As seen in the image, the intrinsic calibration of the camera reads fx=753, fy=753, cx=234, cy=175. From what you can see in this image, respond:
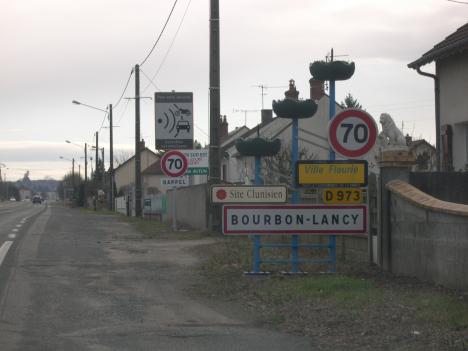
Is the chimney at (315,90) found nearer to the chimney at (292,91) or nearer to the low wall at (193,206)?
the chimney at (292,91)

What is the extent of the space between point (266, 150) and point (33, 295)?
4.24 metres

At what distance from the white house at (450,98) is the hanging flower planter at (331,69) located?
557cm

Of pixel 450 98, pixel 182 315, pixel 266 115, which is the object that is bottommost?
pixel 182 315

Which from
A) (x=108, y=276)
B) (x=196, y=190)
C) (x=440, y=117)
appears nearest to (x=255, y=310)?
(x=108, y=276)

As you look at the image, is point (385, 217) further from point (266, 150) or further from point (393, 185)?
point (266, 150)

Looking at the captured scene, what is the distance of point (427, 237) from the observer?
34.1ft

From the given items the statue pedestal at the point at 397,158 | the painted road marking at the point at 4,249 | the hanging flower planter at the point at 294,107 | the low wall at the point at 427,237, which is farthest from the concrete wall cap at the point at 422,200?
the painted road marking at the point at 4,249

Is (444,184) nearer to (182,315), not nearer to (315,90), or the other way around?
(182,315)

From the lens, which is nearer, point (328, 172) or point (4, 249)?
point (328, 172)

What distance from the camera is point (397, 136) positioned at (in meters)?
14.1

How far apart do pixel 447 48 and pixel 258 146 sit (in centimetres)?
658

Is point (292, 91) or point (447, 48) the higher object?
point (292, 91)

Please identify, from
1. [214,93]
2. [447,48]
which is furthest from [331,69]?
[214,93]

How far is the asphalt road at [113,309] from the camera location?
759 centimetres
